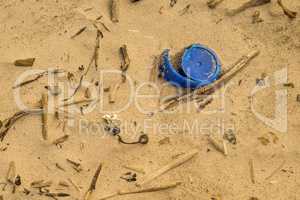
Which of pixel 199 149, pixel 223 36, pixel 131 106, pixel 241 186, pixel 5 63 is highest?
pixel 223 36

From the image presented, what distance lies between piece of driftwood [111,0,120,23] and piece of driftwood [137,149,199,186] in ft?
3.42

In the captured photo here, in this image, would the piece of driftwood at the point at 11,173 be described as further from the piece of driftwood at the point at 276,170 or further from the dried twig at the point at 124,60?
the piece of driftwood at the point at 276,170

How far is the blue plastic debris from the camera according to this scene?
9.61 ft

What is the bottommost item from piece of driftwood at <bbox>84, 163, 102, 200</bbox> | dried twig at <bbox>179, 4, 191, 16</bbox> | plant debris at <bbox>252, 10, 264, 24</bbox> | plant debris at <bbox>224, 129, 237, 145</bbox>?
piece of driftwood at <bbox>84, 163, 102, 200</bbox>

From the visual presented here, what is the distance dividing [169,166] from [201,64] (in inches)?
27.7

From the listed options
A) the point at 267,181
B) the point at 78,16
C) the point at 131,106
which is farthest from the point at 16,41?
the point at 267,181

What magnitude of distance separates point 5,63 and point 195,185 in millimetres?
1421

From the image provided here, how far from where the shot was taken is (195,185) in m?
2.68

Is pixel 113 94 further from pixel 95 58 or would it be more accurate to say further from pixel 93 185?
pixel 93 185

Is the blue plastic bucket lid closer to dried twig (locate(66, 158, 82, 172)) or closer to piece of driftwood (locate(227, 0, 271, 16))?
piece of driftwood (locate(227, 0, 271, 16))

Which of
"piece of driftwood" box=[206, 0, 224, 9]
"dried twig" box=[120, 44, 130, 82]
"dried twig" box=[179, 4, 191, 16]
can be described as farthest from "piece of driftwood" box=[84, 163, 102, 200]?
"piece of driftwood" box=[206, 0, 224, 9]

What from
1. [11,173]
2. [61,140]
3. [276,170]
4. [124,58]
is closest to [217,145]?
[276,170]

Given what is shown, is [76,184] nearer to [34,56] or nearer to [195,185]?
[195,185]

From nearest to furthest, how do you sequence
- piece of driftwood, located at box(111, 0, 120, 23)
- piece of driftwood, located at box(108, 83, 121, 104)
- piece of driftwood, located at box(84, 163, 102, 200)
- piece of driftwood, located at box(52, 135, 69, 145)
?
1. piece of driftwood, located at box(84, 163, 102, 200)
2. piece of driftwood, located at box(52, 135, 69, 145)
3. piece of driftwood, located at box(108, 83, 121, 104)
4. piece of driftwood, located at box(111, 0, 120, 23)
